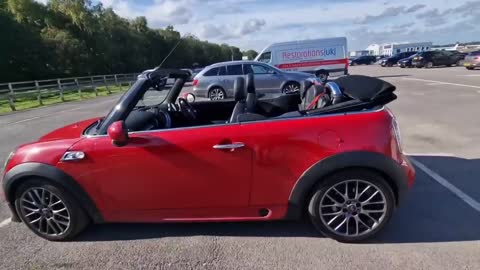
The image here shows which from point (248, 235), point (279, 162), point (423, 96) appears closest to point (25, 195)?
point (248, 235)

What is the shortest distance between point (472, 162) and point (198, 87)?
35.8 ft

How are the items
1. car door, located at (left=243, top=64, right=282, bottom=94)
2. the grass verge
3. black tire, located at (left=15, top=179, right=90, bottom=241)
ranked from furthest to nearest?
1. the grass verge
2. car door, located at (left=243, top=64, right=282, bottom=94)
3. black tire, located at (left=15, top=179, right=90, bottom=241)

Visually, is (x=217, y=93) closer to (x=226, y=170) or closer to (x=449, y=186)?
(x=449, y=186)

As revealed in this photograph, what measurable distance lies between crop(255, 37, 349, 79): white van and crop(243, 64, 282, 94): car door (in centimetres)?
555

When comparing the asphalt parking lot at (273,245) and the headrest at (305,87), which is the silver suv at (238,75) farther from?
the asphalt parking lot at (273,245)

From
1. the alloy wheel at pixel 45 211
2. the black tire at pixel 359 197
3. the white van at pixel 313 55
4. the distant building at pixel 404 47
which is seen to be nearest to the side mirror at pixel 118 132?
the alloy wheel at pixel 45 211

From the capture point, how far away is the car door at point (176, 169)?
2.90m

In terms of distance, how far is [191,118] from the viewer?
13.0 ft

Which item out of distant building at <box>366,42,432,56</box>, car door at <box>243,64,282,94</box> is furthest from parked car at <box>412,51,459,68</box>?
distant building at <box>366,42,432,56</box>

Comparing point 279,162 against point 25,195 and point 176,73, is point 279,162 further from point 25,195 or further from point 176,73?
point 25,195

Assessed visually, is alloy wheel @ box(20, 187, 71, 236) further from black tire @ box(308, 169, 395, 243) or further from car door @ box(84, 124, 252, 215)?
black tire @ box(308, 169, 395, 243)

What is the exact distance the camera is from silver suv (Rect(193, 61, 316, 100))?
13703 millimetres

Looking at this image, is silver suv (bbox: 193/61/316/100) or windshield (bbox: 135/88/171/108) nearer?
windshield (bbox: 135/88/171/108)

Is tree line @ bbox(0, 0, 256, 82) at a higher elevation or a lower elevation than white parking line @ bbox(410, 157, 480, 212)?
higher
